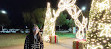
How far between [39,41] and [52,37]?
6.77m

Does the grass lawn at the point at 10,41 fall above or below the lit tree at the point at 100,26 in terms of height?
below

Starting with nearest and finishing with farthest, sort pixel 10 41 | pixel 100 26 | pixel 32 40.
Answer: pixel 32 40, pixel 100 26, pixel 10 41

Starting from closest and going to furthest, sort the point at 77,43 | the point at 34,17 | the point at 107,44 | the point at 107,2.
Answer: the point at 107,44
the point at 107,2
the point at 77,43
the point at 34,17

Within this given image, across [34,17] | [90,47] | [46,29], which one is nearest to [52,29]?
[46,29]

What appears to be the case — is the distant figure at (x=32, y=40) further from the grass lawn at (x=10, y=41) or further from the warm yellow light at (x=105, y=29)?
the grass lawn at (x=10, y=41)

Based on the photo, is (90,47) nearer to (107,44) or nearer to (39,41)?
(107,44)

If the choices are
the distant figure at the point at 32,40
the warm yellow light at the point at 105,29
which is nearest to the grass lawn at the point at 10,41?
the distant figure at the point at 32,40

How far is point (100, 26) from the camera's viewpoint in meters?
3.94

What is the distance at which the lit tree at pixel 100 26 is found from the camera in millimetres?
3828

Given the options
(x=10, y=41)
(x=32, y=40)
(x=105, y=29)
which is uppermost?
(x=105, y=29)

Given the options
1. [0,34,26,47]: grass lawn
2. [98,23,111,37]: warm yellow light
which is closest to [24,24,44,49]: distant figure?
[98,23,111,37]: warm yellow light

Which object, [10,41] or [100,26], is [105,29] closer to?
[100,26]

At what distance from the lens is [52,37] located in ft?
35.2

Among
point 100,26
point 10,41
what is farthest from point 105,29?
point 10,41
